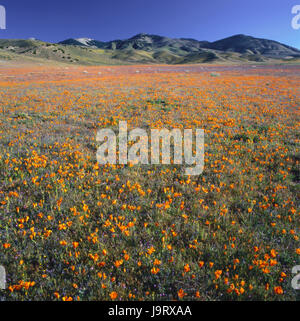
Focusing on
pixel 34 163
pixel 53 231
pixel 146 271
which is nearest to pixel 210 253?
pixel 146 271

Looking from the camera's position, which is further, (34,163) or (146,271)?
(34,163)

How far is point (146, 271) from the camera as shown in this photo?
3102mm

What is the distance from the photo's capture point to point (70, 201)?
451 cm

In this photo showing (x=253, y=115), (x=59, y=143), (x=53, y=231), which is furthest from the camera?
(x=253, y=115)

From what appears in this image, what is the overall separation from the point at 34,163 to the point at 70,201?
2.37 metres

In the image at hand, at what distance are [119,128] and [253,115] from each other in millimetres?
8787

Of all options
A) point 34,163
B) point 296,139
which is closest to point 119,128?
point 34,163

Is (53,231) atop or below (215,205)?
below

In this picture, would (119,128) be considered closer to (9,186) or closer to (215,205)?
(9,186)

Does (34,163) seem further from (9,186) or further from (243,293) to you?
(243,293)

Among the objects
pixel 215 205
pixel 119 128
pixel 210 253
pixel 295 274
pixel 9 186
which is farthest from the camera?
pixel 119 128
